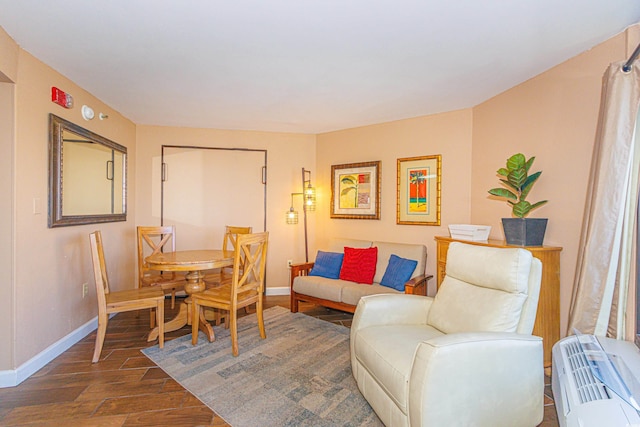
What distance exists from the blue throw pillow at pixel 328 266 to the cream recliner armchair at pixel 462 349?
1.46 metres

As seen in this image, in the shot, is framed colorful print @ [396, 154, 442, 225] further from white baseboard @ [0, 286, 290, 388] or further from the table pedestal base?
white baseboard @ [0, 286, 290, 388]

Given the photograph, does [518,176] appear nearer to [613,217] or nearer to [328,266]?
[613,217]

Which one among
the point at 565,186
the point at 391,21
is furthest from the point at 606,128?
the point at 391,21

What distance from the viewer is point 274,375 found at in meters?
2.30

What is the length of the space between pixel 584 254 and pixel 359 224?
8.24 ft

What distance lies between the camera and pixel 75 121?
9.23 feet

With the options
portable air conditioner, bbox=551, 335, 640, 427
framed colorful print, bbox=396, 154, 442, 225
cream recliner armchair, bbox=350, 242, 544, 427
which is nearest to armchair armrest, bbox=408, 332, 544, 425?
cream recliner armchair, bbox=350, 242, 544, 427

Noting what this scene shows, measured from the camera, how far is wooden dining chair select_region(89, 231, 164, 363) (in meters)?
2.48

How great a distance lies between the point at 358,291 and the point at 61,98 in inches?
123

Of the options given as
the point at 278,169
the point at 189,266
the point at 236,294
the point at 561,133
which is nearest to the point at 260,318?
the point at 236,294

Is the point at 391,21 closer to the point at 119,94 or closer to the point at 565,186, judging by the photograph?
the point at 565,186

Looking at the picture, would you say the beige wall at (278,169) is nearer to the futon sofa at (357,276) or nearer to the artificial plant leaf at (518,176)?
the futon sofa at (357,276)

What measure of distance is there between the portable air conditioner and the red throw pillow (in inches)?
69.9

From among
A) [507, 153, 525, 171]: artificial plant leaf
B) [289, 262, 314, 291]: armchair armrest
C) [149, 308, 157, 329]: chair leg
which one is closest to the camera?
[507, 153, 525, 171]: artificial plant leaf
